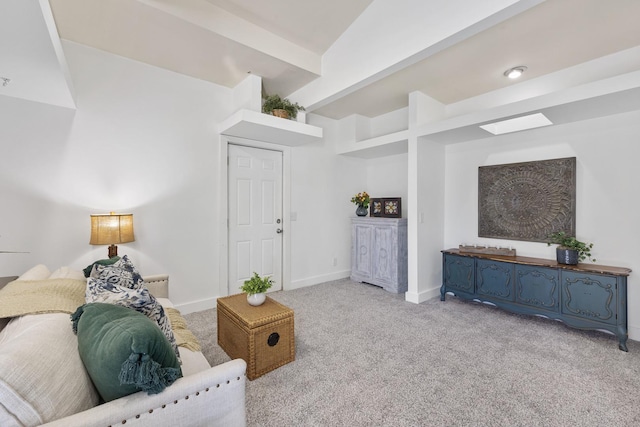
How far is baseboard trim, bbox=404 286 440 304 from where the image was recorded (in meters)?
3.59

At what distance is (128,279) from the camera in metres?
1.89

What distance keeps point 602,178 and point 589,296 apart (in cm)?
119

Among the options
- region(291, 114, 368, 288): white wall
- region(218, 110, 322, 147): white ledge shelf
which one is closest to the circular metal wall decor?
region(291, 114, 368, 288): white wall

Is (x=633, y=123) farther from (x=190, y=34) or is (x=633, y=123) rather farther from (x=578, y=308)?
(x=190, y=34)

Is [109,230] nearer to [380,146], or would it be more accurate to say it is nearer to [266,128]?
[266,128]

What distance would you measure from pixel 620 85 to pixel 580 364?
2.21 m

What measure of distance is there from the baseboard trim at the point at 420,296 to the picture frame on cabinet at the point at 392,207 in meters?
1.13

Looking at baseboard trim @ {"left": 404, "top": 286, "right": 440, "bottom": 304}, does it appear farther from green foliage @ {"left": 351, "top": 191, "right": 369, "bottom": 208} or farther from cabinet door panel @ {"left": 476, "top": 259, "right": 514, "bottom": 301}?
green foliage @ {"left": 351, "top": 191, "right": 369, "bottom": 208}

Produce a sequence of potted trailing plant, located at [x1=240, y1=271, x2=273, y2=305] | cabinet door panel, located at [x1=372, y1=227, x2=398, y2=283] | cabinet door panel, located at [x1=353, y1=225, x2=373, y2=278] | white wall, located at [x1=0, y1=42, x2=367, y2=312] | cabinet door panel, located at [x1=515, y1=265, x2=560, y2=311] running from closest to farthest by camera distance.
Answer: potted trailing plant, located at [x1=240, y1=271, x2=273, y2=305]
white wall, located at [x1=0, y1=42, x2=367, y2=312]
cabinet door panel, located at [x1=515, y1=265, x2=560, y2=311]
cabinet door panel, located at [x1=372, y1=227, x2=398, y2=283]
cabinet door panel, located at [x1=353, y1=225, x2=373, y2=278]

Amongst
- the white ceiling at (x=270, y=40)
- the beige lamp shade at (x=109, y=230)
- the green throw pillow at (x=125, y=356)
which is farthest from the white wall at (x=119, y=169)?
the green throw pillow at (x=125, y=356)

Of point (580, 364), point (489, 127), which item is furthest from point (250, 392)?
point (489, 127)

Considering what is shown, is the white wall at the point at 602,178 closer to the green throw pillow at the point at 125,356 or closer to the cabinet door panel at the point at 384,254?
the cabinet door panel at the point at 384,254

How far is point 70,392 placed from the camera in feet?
3.02

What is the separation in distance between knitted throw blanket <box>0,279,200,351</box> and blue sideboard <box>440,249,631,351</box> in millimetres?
3062
